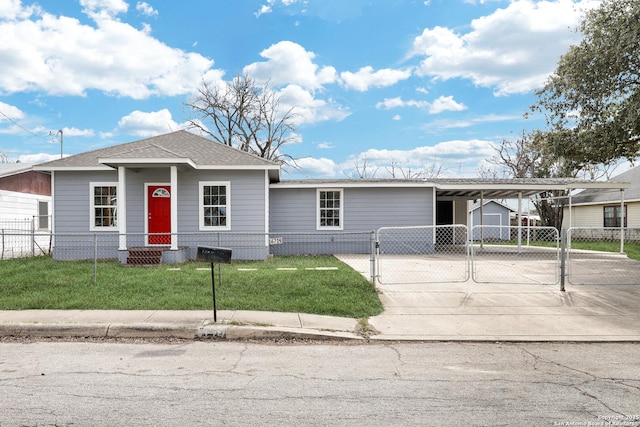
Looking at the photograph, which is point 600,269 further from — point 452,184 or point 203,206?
point 203,206

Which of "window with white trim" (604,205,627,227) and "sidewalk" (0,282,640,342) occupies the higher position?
"window with white trim" (604,205,627,227)

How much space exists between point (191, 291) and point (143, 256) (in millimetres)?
5372

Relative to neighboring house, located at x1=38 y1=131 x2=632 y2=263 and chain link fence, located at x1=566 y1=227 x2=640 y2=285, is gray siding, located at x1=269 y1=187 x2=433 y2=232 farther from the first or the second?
chain link fence, located at x1=566 y1=227 x2=640 y2=285

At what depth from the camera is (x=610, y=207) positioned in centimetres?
2981

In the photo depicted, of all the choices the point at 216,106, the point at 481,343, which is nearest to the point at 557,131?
the point at 481,343

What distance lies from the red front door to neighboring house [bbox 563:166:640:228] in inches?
928

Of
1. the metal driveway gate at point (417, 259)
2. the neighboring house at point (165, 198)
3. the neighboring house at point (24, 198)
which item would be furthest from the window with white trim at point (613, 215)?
the neighboring house at point (24, 198)

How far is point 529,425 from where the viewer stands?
3.39 metres

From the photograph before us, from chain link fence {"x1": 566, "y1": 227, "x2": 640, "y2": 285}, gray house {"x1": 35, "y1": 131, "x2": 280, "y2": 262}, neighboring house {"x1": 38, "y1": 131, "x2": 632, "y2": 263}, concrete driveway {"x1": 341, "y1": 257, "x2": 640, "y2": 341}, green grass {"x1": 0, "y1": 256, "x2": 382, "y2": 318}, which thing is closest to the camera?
concrete driveway {"x1": 341, "y1": 257, "x2": 640, "y2": 341}

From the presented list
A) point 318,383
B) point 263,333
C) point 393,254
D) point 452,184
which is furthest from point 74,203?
point 452,184

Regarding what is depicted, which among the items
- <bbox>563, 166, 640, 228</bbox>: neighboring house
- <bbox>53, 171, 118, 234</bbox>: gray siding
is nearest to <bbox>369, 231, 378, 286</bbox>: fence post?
<bbox>53, 171, 118, 234</bbox>: gray siding

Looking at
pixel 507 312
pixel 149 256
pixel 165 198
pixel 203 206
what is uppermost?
pixel 165 198

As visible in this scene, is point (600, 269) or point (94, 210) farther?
point (94, 210)

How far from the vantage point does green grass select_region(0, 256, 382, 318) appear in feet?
24.5
